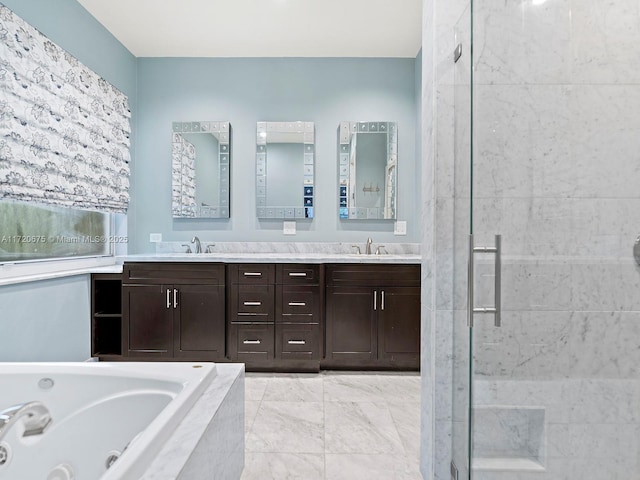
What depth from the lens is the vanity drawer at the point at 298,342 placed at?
284 centimetres

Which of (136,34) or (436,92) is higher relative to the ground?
(136,34)

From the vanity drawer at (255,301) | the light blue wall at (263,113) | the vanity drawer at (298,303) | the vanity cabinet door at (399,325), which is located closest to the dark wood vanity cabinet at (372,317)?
the vanity cabinet door at (399,325)

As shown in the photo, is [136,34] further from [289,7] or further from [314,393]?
[314,393]

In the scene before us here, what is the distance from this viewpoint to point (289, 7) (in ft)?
8.99

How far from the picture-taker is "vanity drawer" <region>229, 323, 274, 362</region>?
2846 millimetres

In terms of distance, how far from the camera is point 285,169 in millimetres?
3412

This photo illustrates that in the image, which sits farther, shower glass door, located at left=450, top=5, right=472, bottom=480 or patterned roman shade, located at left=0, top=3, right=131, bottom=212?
patterned roman shade, located at left=0, top=3, right=131, bottom=212

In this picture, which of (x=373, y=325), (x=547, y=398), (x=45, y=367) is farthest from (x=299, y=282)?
(x=547, y=398)

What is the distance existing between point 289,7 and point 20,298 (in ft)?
8.56

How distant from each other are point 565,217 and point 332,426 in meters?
1.59

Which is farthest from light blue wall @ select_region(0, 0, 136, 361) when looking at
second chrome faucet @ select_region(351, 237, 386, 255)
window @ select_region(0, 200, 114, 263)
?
second chrome faucet @ select_region(351, 237, 386, 255)

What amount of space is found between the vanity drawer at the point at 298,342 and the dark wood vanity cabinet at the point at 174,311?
45 cm

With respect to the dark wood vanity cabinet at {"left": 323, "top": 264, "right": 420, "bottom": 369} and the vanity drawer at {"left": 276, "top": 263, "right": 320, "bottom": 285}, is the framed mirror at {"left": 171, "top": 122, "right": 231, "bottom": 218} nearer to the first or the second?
the vanity drawer at {"left": 276, "top": 263, "right": 320, "bottom": 285}

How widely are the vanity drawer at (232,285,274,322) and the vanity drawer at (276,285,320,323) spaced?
3.0 inches
